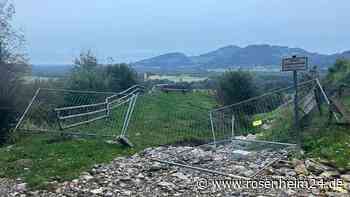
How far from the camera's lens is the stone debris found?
546 centimetres

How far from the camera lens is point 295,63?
6.80 m

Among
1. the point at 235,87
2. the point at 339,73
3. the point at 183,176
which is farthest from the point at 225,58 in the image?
the point at 183,176

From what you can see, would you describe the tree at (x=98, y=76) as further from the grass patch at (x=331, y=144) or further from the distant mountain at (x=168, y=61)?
the grass patch at (x=331, y=144)

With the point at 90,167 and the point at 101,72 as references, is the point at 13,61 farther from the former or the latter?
the point at 101,72

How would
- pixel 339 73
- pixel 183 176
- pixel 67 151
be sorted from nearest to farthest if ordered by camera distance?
pixel 183 176
pixel 67 151
pixel 339 73

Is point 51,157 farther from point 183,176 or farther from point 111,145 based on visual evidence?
point 183,176

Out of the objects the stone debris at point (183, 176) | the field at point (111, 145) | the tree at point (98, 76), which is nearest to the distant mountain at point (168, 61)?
the tree at point (98, 76)

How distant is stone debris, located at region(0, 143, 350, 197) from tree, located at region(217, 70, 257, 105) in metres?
11.0

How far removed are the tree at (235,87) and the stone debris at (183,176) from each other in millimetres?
11003

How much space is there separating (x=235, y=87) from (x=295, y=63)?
463 inches

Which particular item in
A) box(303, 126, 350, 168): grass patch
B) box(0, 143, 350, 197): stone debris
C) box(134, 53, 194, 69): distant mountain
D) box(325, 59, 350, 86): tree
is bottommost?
box(0, 143, 350, 197): stone debris

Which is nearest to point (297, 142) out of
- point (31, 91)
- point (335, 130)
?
point (335, 130)

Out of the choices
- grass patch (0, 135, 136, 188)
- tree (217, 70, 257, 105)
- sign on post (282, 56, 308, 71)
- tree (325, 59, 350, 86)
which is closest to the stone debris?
grass patch (0, 135, 136, 188)

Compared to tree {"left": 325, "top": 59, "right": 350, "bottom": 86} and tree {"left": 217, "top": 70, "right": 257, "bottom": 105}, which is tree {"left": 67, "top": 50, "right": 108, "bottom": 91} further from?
tree {"left": 325, "top": 59, "right": 350, "bottom": 86}
